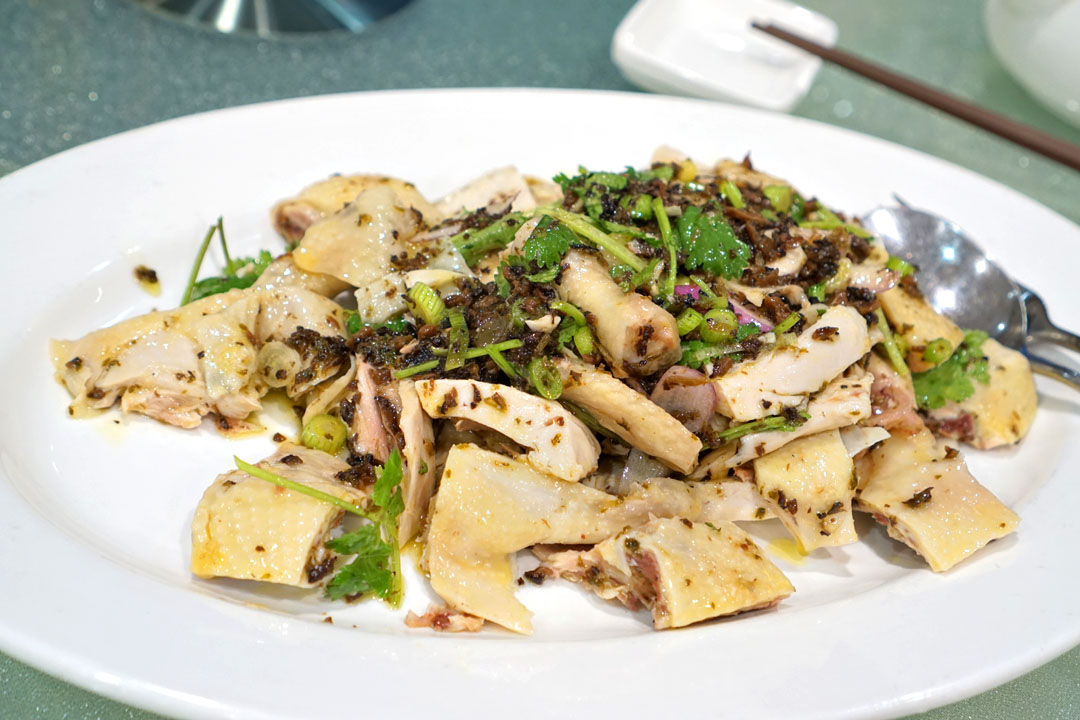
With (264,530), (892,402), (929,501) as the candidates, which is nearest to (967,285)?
(892,402)

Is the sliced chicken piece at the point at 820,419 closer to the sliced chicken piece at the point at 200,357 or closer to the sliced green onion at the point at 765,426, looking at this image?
the sliced green onion at the point at 765,426

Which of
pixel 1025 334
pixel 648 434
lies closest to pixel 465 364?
pixel 648 434

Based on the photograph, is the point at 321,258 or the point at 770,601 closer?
the point at 770,601

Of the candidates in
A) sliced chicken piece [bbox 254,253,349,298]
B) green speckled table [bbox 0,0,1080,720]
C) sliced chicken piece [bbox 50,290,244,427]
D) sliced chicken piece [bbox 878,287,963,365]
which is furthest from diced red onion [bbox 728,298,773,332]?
green speckled table [bbox 0,0,1080,720]

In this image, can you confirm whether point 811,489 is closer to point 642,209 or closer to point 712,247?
point 712,247

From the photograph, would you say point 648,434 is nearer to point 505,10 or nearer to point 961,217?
point 961,217
